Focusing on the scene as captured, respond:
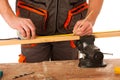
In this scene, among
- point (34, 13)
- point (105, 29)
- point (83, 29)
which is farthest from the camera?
point (105, 29)

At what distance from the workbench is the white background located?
1.37 meters

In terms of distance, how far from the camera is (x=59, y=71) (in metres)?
1.36

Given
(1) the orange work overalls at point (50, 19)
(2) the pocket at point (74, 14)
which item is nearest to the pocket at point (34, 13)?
(1) the orange work overalls at point (50, 19)

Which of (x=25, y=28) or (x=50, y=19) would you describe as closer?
(x=25, y=28)

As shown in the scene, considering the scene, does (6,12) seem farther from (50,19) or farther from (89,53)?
(89,53)

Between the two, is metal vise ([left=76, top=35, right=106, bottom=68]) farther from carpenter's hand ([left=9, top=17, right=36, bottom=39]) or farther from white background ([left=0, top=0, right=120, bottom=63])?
white background ([left=0, top=0, right=120, bottom=63])

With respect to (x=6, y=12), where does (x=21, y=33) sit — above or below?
below

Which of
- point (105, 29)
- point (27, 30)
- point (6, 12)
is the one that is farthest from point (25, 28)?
point (105, 29)

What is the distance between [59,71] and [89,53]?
0.17m

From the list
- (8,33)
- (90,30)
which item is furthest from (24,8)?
(8,33)

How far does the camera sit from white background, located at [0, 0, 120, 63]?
112 inches

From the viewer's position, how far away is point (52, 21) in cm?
168

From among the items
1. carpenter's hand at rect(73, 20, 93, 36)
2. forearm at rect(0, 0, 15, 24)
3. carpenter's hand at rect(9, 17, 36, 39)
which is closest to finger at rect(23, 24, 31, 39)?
carpenter's hand at rect(9, 17, 36, 39)

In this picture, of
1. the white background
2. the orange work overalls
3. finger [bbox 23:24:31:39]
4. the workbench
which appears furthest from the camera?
the white background
